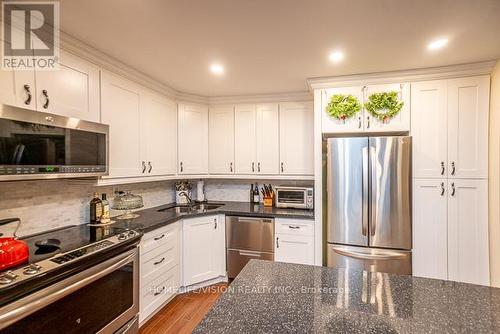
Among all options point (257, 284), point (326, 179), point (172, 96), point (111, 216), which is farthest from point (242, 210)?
point (257, 284)

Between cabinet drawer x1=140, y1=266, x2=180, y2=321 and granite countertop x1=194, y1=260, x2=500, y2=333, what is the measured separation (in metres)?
1.37

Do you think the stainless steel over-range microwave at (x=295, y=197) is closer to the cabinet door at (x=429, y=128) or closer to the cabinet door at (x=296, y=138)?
the cabinet door at (x=296, y=138)

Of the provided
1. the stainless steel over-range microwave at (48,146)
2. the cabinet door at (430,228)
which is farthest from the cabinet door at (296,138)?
the stainless steel over-range microwave at (48,146)

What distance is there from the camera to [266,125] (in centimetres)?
322

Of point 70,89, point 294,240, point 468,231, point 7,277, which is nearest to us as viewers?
point 7,277

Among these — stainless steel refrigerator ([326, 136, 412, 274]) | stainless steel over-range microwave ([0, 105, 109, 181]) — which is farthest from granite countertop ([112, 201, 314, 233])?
stainless steel over-range microwave ([0, 105, 109, 181])

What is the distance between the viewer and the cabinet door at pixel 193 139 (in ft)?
10.4

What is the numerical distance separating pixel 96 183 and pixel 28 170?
0.61 m

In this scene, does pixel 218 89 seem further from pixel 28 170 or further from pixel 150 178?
pixel 28 170

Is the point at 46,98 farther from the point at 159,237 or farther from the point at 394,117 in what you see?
the point at 394,117

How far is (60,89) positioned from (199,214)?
168 centimetres

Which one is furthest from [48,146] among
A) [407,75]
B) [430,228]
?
[430,228]

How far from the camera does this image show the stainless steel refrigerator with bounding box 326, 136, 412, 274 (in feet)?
7.60

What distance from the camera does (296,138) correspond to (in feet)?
10.2
